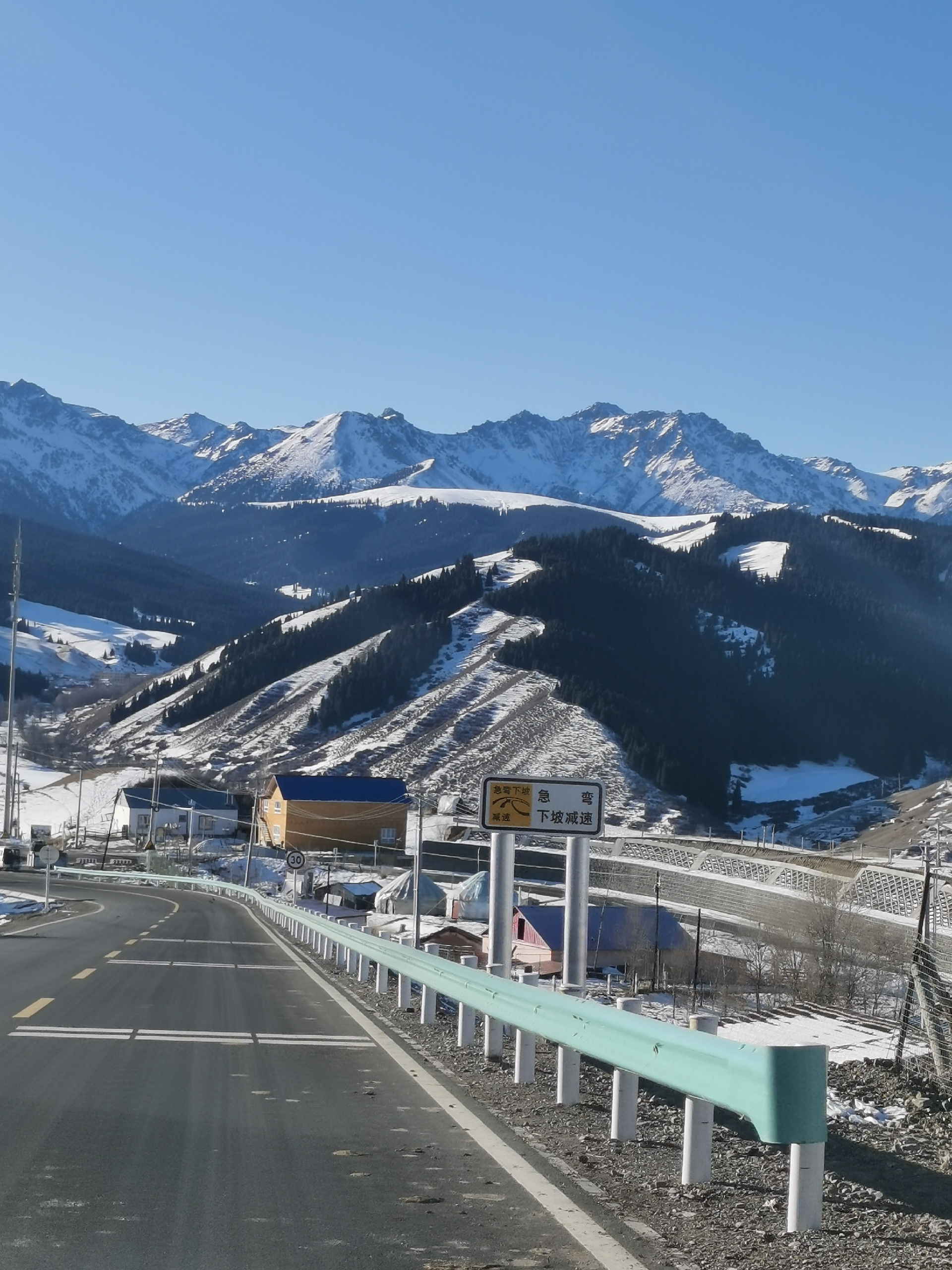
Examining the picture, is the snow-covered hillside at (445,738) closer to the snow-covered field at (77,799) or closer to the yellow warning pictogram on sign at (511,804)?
the snow-covered field at (77,799)

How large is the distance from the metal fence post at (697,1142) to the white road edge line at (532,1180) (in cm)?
68

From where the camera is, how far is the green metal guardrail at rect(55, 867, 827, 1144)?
225 inches

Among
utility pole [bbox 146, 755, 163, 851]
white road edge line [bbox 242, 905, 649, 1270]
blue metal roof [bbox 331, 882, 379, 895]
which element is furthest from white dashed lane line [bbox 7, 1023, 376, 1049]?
utility pole [bbox 146, 755, 163, 851]

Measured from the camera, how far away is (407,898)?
77.9 m

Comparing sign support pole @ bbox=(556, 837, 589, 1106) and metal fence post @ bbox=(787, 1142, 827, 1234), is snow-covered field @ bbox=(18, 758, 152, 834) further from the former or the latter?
metal fence post @ bbox=(787, 1142, 827, 1234)

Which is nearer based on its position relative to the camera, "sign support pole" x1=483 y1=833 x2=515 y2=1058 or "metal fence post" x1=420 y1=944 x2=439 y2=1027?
"sign support pole" x1=483 y1=833 x2=515 y2=1058

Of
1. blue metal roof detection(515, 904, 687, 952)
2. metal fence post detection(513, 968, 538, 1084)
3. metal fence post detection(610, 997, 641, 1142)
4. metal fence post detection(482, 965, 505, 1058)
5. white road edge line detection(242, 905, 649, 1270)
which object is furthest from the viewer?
blue metal roof detection(515, 904, 687, 952)

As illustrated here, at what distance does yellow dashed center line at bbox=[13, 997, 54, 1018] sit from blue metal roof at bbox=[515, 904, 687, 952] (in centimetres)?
4843

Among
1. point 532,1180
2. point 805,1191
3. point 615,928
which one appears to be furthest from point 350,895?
point 805,1191

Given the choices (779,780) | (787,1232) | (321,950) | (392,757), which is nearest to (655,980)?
(321,950)

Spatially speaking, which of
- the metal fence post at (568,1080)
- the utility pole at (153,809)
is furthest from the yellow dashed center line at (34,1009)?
the utility pole at (153,809)

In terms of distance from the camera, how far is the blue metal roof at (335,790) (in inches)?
4941

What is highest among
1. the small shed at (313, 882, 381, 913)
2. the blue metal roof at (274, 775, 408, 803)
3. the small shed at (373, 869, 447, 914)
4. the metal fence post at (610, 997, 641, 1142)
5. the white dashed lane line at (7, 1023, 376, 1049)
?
the metal fence post at (610, 997, 641, 1142)

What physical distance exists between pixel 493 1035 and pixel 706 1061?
5653 mm
